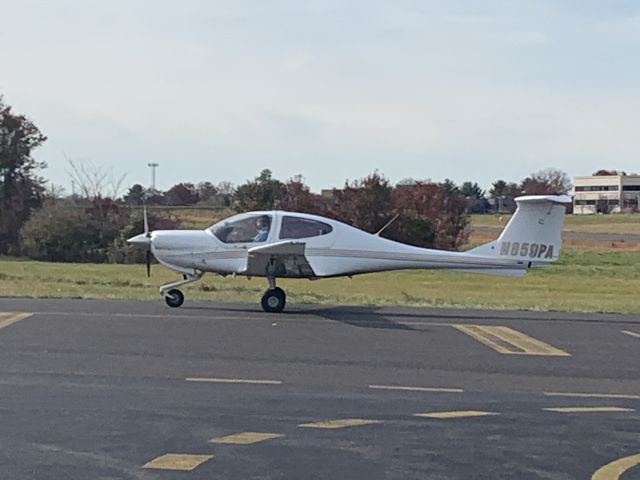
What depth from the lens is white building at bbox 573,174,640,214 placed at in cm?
17000

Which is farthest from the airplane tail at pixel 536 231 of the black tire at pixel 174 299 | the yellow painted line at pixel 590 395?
the yellow painted line at pixel 590 395

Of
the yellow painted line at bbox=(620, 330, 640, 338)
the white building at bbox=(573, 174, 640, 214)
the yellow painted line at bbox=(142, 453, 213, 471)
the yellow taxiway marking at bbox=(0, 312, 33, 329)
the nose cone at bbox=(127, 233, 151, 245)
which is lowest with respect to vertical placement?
the yellow painted line at bbox=(620, 330, 640, 338)

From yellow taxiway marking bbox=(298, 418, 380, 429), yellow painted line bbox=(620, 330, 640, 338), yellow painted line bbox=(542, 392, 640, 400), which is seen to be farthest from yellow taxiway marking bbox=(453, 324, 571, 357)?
yellow taxiway marking bbox=(298, 418, 380, 429)

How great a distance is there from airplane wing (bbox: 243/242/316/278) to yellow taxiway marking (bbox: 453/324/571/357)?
3.64 meters

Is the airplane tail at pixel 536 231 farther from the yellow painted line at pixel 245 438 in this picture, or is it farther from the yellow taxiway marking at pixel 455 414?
the yellow painted line at pixel 245 438

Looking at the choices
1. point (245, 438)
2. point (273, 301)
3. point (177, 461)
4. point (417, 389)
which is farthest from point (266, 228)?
point (177, 461)

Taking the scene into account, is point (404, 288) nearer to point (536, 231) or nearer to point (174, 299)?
point (536, 231)

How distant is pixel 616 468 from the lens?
7.33 m

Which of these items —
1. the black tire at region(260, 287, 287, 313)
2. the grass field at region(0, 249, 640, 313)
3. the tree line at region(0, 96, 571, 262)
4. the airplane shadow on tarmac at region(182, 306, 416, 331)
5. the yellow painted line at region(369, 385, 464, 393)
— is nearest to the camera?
the yellow painted line at region(369, 385, 464, 393)

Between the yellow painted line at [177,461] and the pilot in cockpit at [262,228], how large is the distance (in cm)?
1353

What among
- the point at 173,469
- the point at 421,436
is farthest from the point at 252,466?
the point at 421,436

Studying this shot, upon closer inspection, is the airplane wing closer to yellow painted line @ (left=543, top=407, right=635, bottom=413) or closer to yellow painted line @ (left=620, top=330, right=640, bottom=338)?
yellow painted line @ (left=620, top=330, right=640, bottom=338)

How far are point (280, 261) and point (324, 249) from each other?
929 mm

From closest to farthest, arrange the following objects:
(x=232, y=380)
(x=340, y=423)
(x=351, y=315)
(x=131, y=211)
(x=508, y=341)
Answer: (x=340, y=423), (x=232, y=380), (x=508, y=341), (x=351, y=315), (x=131, y=211)
